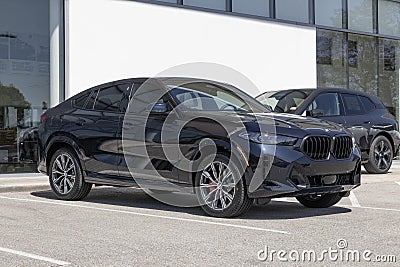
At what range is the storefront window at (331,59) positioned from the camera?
58.0 ft

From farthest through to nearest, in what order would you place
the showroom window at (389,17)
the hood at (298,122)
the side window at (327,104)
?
the showroom window at (389,17)
the side window at (327,104)
the hood at (298,122)

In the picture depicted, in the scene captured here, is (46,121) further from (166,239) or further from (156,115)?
(166,239)

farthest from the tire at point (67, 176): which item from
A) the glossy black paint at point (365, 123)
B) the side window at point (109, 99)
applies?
the glossy black paint at point (365, 123)

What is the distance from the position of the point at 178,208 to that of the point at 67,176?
178 centimetres

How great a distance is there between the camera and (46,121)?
31.9ft

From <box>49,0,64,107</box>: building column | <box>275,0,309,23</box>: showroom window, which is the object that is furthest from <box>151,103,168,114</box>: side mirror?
<box>275,0,309,23</box>: showroom window

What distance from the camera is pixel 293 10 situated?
17.2 m

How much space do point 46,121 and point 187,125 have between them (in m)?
2.75

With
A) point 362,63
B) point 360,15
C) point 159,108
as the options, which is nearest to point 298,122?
point 159,108

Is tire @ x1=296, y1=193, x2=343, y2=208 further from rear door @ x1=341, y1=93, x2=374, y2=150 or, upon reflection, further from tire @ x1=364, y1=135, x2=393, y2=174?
tire @ x1=364, y1=135, x2=393, y2=174

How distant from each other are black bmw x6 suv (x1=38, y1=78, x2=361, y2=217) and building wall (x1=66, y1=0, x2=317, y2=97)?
4.05 m

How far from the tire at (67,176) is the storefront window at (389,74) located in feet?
39.4

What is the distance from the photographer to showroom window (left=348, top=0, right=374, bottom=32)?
18594 millimetres

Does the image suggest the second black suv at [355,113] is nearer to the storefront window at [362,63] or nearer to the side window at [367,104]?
the side window at [367,104]
